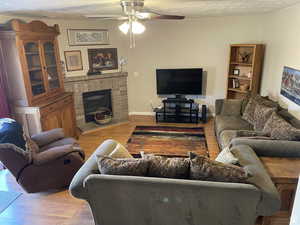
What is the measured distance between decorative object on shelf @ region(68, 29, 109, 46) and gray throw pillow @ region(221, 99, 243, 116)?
302cm

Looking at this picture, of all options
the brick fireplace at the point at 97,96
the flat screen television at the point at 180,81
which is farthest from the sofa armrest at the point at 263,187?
the brick fireplace at the point at 97,96

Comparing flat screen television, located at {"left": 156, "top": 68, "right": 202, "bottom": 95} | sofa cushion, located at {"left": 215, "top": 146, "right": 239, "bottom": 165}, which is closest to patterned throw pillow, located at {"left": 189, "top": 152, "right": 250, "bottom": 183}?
sofa cushion, located at {"left": 215, "top": 146, "right": 239, "bottom": 165}

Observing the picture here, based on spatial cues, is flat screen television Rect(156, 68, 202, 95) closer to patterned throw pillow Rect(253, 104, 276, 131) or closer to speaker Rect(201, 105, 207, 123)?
speaker Rect(201, 105, 207, 123)

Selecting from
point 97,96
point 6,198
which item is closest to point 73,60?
point 97,96

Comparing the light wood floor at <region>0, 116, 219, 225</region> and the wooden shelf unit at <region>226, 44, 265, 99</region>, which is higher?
the wooden shelf unit at <region>226, 44, 265, 99</region>

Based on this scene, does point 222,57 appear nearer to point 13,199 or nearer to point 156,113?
point 156,113

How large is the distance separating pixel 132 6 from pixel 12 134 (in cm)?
206

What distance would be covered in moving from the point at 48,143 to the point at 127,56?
121 inches

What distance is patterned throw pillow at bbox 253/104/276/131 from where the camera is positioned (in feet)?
11.0

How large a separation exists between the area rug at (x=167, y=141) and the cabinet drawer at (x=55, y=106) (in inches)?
56.4

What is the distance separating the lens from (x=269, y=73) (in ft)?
14.9

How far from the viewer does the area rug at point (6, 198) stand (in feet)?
9.31

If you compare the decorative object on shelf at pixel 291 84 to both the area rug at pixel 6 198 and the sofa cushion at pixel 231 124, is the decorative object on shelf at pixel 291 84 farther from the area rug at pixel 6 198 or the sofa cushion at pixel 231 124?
the area rug at pixel 6 198

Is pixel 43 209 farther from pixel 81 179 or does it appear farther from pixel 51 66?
pixel 51 66
